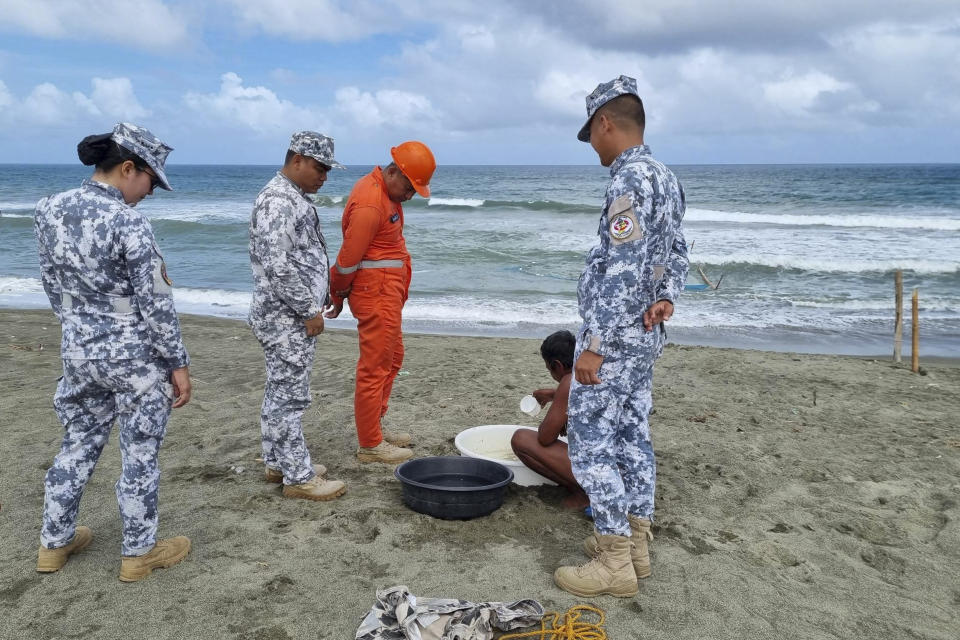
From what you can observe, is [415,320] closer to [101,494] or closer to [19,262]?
[101,494]

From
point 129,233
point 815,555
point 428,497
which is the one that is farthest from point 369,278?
point 815,555

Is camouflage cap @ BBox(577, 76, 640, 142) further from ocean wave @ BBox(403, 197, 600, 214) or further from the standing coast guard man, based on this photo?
ocean wave @ BBox(403, 197, 600, 214)

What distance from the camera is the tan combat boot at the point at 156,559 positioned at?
126 inches

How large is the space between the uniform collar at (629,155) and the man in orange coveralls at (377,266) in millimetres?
1369

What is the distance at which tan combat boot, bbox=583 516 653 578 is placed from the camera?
3.38 meters

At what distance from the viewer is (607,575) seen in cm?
319

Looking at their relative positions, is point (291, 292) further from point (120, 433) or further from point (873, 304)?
point (873, 304)

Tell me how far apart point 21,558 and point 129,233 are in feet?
5.79

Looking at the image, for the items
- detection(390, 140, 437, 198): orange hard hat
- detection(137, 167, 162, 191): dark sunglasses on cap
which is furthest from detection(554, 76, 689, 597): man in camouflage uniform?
detection(137, 167, 162, 191): dark sunglasses on cap

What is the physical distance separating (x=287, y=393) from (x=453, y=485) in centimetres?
109

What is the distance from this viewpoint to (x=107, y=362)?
2.90 m

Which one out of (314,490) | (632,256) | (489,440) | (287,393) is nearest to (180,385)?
(287,393)

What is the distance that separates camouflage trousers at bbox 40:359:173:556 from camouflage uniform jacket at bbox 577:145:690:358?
1.84 metres

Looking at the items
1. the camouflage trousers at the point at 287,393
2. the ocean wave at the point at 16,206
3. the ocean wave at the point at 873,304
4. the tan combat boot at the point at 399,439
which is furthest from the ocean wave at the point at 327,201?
the camouflage trousers at the point at 287,393
